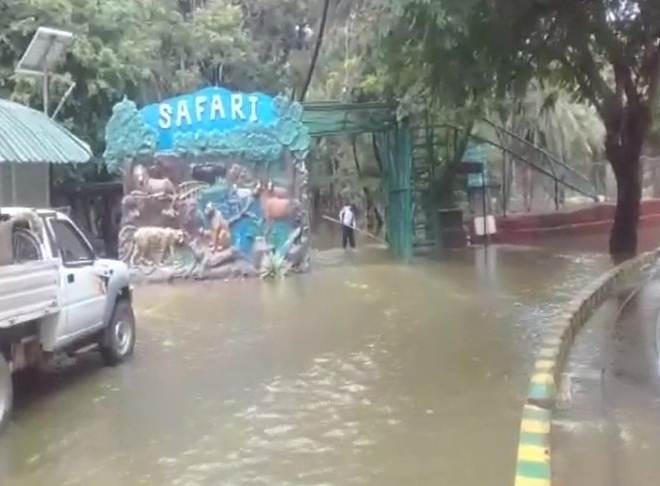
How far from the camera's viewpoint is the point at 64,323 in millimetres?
8898

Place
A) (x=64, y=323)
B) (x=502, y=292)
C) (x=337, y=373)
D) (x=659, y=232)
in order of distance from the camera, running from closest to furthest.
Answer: (x=64, y=323) → (x=337, y=373) → (x=502, y=292) → (x=659, y=232)

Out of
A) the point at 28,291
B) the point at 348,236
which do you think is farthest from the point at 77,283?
the point at 348,236

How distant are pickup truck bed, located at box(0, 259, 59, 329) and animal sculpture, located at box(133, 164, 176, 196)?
11.9m

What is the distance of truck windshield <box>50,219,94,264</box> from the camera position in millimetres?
9445

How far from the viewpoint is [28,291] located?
8094 mm

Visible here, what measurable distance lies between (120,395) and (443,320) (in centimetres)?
522

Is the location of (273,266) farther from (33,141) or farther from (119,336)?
(33,141)

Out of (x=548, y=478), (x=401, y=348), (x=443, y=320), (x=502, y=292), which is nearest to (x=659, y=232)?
(x=502, y=292)

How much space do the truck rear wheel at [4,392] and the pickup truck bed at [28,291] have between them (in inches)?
12.8

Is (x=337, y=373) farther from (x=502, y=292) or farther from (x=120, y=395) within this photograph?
(x=502, y=292)

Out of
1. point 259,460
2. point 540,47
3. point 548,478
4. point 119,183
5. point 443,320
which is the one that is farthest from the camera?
point 119,183

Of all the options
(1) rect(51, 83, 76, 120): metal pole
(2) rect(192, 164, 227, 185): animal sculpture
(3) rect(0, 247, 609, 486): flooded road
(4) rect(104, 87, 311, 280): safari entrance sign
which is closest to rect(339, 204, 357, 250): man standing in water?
(4) rect(104, 87, 311, 280): safari entrance sign

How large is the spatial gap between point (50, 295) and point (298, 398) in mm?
2325

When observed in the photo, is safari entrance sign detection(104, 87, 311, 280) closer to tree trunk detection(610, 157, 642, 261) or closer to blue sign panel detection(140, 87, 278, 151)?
blue sign panel detection(140, 87, 278, 151)
